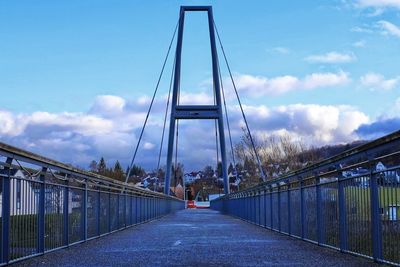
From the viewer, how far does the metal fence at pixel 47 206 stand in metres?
8.57

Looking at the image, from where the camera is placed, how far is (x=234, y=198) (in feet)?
111

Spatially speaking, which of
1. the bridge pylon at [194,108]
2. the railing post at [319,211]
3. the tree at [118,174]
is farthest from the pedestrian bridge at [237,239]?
the tree at [118,174]

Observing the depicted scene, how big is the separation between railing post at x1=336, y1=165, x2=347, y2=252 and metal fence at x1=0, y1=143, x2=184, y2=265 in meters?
4.55

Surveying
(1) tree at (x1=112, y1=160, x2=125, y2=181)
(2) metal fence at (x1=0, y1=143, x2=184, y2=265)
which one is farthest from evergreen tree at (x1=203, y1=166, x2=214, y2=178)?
(2) metal fence at (x1=0, y1=143, x2=184, y2=265)

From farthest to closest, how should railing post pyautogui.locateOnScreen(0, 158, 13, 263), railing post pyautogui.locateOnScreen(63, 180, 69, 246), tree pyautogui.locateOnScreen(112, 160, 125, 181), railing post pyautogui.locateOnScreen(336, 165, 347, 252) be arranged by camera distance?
tree pyautogui.locateOnScreen(112, 160, 125, 181) < railing post pyautogui.locateOnScreen(63, 180, 69, 246) < railing post pyautogui.locateOnScreen(336, 165, 347, 252) < railing post pyautogui.locateOnScreen(0, 158, 13, 263)

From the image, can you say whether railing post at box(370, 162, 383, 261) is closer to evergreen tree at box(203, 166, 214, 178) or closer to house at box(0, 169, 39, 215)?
house at box(0, 169, 39, 215)

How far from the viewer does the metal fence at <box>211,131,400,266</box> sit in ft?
26.7

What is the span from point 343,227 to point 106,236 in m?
7.13

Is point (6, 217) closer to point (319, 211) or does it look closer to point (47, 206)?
point (47, 206)

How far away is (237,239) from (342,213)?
13.8 feet

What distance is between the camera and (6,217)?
851cm

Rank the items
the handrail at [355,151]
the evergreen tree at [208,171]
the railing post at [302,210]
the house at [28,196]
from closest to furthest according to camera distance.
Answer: the handrail at [355,151], the house at [28,196], the railing post at [302,210], the evergreen tree at [208,171]

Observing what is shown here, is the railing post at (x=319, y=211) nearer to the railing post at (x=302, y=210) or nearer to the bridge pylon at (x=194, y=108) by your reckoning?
the railing post at (x=302, y=210)

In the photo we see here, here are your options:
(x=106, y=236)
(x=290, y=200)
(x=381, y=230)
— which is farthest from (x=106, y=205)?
(x=381, y=230)
